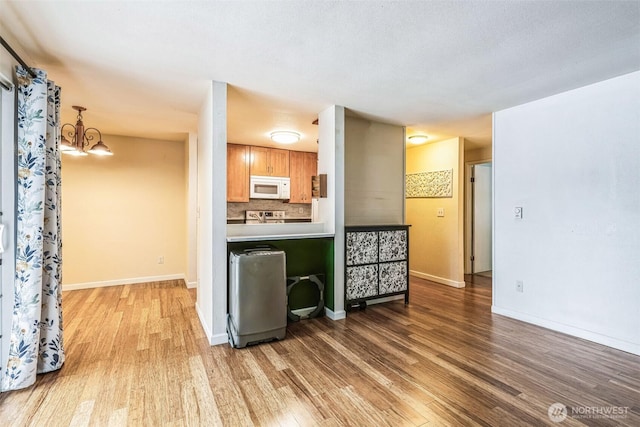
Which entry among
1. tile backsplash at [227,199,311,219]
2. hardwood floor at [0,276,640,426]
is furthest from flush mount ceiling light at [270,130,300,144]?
hardwood floor at [0,276,640,426]

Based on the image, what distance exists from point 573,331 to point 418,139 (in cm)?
321

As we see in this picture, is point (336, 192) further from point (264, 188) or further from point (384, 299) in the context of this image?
point (264, 188)

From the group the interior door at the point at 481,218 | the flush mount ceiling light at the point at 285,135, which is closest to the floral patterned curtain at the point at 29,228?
the flush mount ceiling light at the point at 285,135

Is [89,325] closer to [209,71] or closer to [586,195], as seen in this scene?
[209,71]

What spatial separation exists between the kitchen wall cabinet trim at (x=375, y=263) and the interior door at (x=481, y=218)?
239 centimetres

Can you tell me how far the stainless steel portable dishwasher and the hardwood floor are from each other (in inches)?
5.3

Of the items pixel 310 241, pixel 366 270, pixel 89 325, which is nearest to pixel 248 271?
pixel 310 241

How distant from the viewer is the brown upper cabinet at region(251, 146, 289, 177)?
17.9 feet

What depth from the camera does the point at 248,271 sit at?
2.62 metres

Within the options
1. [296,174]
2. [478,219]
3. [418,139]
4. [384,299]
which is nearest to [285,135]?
[296,174]

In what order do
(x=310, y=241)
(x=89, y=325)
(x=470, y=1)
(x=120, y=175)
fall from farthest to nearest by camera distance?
(x=120, y=175), (x=310, y=241), (x=89, y=325), (x=470, y=1)

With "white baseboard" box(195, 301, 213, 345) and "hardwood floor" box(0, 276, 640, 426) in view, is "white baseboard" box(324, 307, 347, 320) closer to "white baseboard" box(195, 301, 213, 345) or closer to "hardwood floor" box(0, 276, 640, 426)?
"hardwood floor" box(0, 276, 640, 426)

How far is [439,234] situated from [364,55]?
11.9ft

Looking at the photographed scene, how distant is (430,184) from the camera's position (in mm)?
5160
